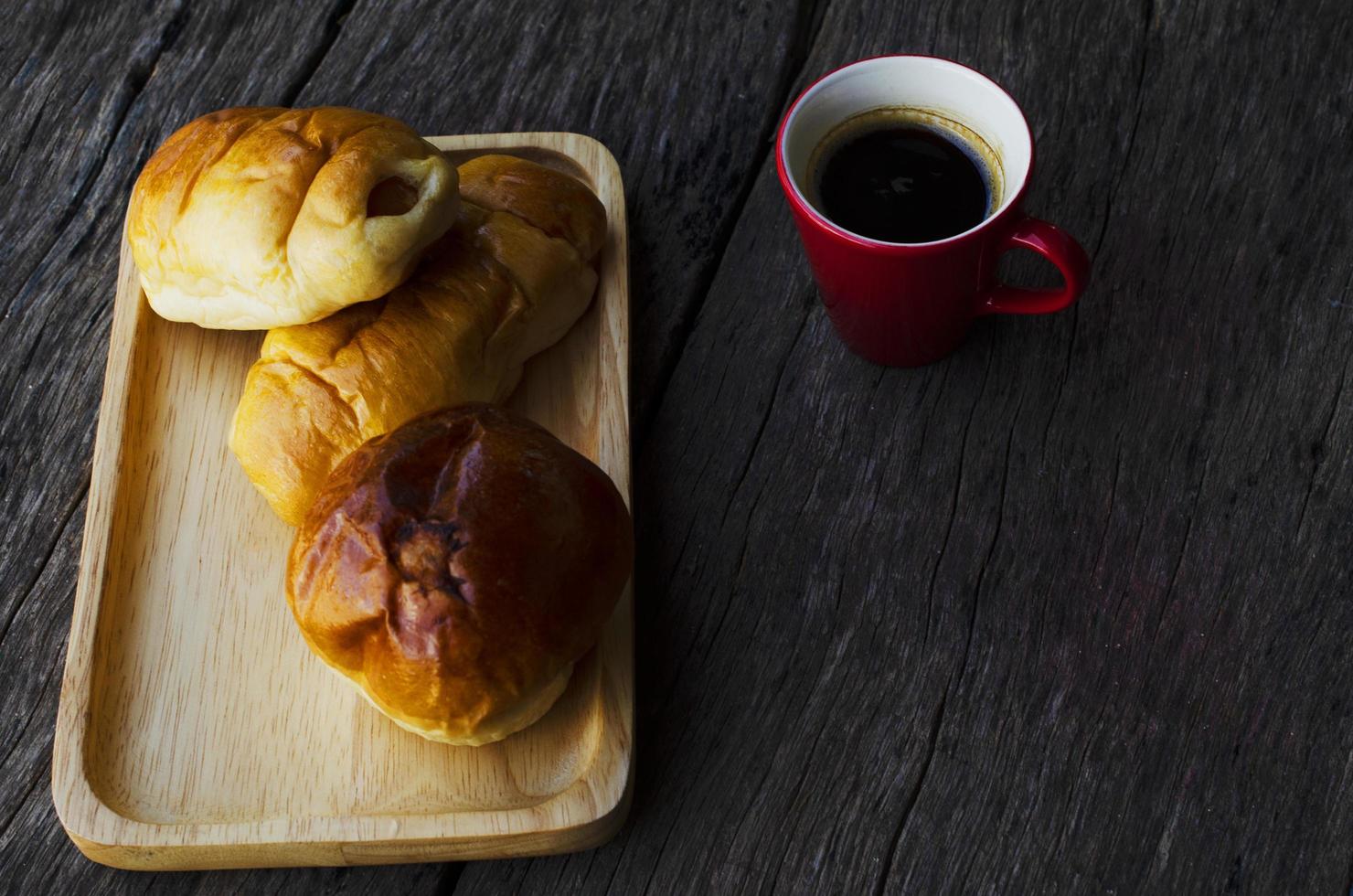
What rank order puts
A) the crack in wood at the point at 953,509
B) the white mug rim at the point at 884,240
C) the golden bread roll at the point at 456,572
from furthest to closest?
1. the crack in wood at the point at 953,509
2. the white mug rim at the point at 884,240
3. the golden bread roll at the point at 456,572

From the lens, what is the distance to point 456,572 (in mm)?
1100

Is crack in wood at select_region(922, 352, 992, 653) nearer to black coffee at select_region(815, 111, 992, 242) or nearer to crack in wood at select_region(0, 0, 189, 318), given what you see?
black coffee at select_region(815, 111, 992, 242)

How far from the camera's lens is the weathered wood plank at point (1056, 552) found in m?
1.27

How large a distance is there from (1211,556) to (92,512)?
48.2 inches

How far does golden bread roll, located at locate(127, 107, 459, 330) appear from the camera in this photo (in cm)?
125

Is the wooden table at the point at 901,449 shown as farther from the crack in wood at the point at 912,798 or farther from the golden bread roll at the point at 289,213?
the golden bread roll at the point at 289,213

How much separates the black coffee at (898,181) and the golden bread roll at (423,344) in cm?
31

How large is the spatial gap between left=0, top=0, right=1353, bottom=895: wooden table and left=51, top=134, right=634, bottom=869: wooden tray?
88mm

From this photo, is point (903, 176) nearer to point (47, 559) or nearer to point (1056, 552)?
point (1056, 552)

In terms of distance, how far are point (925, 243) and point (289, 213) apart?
0.64 m

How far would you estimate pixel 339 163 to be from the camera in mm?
1266

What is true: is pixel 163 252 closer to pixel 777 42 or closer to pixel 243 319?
pixel 243 319

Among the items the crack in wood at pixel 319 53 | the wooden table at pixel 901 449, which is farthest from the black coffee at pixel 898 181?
the crack in wood at pixel 319 53

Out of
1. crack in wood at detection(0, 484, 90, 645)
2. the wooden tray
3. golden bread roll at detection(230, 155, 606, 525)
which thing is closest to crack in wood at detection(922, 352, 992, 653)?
the wooden tray
